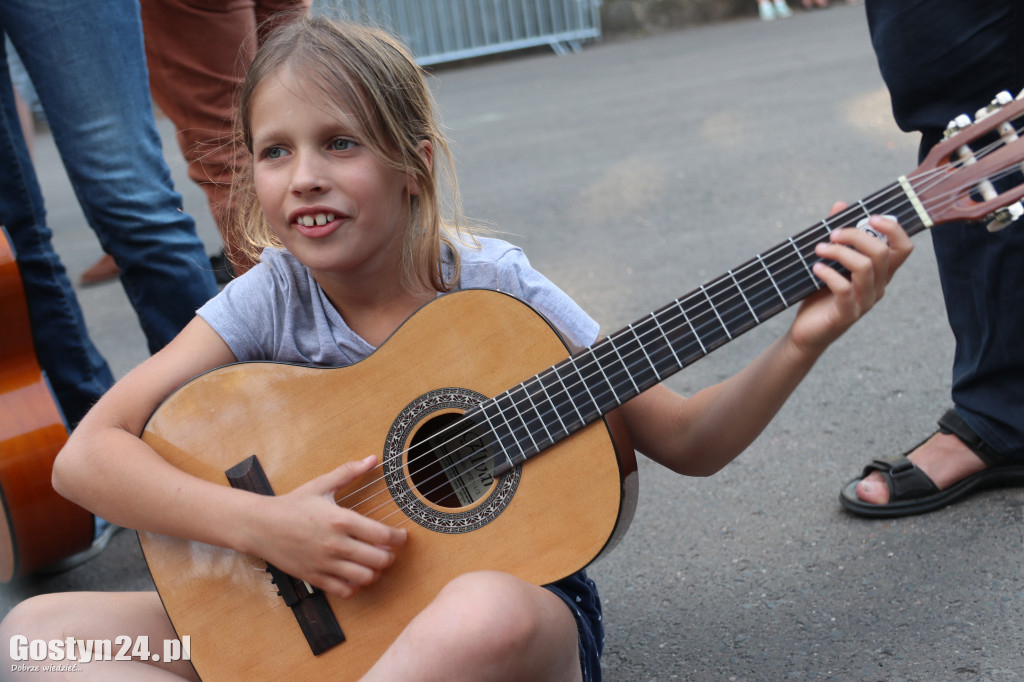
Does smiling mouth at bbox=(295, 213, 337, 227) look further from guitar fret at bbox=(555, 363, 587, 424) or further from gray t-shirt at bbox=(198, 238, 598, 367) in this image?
guitar fret at bbox=(555, 363, 587, 424)

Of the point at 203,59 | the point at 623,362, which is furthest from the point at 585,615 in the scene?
the point at 203,59

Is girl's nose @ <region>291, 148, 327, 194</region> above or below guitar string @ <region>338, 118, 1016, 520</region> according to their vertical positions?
above

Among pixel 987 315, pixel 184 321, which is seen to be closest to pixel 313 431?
pixel 184 321

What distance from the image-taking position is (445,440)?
177 cm

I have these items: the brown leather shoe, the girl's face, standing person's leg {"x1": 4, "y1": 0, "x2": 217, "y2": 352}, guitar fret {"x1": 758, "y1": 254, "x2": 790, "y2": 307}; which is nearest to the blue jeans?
standing person's leg {"x1": 4, "y1": 0, "x2": 217, "y2": 352}

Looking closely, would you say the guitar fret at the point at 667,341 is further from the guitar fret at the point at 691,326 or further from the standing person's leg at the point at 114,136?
the standing person's leg at the point at 114,136

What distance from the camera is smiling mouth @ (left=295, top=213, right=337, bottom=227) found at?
5.86ft

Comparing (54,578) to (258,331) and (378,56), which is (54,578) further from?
(378,56)

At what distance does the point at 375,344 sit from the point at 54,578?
4.07 feet

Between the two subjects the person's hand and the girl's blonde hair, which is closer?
the person's hand

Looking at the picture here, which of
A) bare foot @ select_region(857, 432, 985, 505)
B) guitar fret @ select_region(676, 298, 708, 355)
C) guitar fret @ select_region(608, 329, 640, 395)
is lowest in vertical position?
bare foot @ select_region(857, 432, 985, 505)

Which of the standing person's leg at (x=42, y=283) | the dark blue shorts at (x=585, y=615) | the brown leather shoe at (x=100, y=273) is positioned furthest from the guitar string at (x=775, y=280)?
the brown leather shoe at (x=100, y=273)

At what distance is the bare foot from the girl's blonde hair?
107 cm

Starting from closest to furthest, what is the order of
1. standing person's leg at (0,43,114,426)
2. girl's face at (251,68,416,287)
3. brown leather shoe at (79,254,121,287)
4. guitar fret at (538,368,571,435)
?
1. guitar fret at (538,368,571,435)
2. girl's face at (251,68,416,287)
3. standing person's leg at (0,43,114,426)
4. brown leather shoe at (79,254,121,287)
